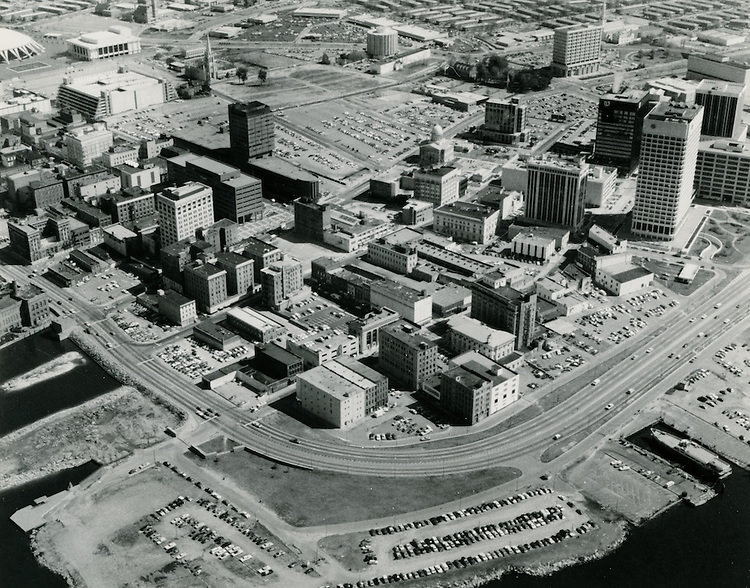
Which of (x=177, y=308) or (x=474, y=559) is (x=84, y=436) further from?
(x=474, y=559)

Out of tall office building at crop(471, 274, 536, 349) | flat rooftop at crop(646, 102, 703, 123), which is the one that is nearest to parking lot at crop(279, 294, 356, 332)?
tall office building at crop(471, 274, 536, 349)

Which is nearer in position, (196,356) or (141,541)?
(141,541)

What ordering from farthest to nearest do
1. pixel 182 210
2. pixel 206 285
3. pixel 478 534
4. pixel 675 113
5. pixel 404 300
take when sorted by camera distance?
pixel 675 113 → pixel 182 210 → pixel 206 285 → pixel 404 300 → pixel 478 534

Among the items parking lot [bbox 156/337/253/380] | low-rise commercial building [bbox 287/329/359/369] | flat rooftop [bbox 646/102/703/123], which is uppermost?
flat rooftop [bbox 646/102/703/123]

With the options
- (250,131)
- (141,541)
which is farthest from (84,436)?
(250,131)

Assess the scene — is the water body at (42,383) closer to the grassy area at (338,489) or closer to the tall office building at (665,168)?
the grassy area at (338,489)

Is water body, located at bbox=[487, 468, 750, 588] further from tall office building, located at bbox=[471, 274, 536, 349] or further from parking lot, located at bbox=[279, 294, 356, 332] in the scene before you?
parking lot, located at bbox=[279, 294, 356, 332]

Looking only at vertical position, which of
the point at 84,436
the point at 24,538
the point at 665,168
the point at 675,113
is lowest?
the point at 24,538
